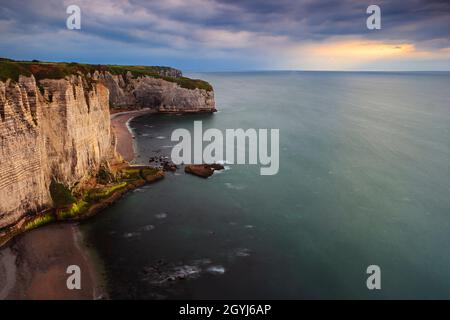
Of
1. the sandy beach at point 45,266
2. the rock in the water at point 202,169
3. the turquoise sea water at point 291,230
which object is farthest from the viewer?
the rock in the water at point 202,169

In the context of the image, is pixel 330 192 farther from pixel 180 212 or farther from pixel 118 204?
pixel 118 204

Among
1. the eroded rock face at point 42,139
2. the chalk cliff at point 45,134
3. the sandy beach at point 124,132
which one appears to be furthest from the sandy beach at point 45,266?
the sandy beach at point 124,132

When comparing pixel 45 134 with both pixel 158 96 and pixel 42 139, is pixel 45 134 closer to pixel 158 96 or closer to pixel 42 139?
pixel 42 139

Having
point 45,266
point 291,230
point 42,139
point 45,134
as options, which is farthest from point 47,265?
point 291,230

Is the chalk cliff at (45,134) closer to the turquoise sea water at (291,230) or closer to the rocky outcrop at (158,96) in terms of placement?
the turquoise sea water at (291,230)

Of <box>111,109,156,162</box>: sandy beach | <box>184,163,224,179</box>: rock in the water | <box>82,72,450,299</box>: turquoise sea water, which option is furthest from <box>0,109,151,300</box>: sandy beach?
<box>111,109,156,162</box>: sandy beach

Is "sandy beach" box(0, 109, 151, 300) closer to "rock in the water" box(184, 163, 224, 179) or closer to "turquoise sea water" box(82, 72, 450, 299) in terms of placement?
"turquoise sea water" box(82, 72, 450, 299)
